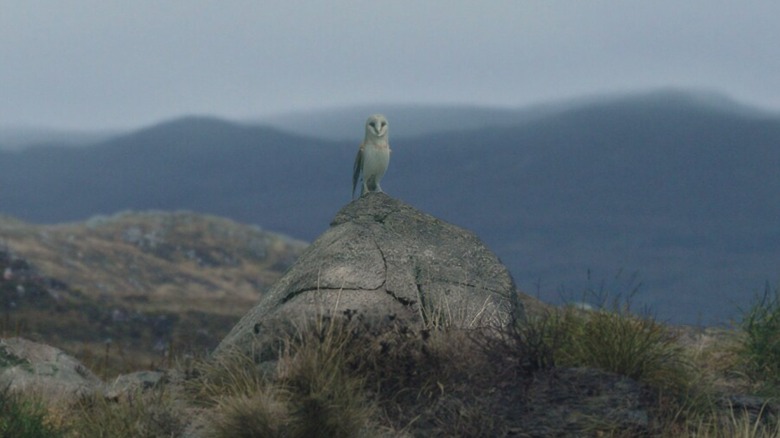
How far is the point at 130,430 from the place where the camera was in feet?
30.7

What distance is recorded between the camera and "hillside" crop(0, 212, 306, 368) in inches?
1475

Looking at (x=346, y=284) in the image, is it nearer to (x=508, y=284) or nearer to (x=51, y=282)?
(x=508, y=284)

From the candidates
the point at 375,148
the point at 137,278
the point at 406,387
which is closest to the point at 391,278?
the point at 406,387

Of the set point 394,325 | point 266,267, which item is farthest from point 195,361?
point 266,267

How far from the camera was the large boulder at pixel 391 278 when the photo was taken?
10547mm

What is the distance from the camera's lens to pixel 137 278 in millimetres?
63688

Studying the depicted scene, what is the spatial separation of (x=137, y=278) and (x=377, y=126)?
2106 inches

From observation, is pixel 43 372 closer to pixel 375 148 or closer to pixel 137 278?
pixel 375 148

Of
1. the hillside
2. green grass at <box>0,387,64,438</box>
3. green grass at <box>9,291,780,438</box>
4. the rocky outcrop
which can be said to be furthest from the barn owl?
the hillside

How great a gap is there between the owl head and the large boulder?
845mm

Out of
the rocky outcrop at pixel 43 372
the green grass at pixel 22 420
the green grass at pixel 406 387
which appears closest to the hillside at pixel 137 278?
the rocky outcrop at pixel 43 372

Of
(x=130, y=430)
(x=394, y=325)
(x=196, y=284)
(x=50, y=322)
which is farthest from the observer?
(x=196, y=284)

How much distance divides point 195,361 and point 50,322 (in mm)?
27972

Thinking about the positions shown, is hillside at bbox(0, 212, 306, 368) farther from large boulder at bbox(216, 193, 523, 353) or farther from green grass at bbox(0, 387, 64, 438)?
green grass at bbox(0, 387, 64, 438)
